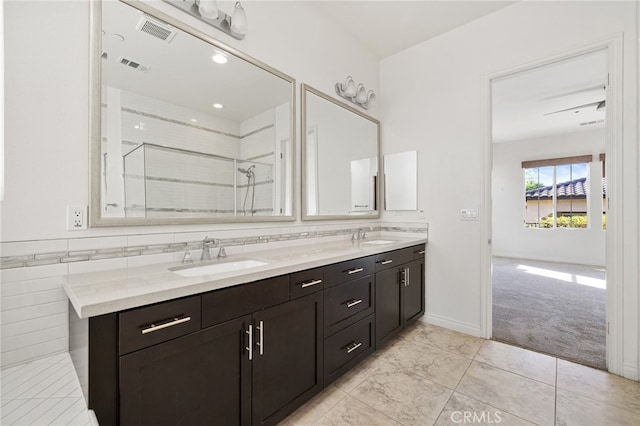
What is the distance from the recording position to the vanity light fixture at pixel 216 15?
63.1 inches

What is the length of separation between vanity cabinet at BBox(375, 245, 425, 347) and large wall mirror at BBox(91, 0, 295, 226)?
92cm

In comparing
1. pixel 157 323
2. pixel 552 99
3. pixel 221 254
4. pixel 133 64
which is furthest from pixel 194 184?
pixel 552 99

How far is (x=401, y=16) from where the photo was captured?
2.56 meters

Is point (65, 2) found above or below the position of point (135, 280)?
above

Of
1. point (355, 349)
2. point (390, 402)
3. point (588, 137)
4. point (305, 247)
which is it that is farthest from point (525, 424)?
point (588, 137)

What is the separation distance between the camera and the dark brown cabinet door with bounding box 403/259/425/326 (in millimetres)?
2545

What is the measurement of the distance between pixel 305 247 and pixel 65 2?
1.91 m

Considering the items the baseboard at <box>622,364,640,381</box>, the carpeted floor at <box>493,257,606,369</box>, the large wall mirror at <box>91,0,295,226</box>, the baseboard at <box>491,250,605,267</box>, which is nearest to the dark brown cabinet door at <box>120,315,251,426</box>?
the large wall mirror at <box>91,0,295,226</box>

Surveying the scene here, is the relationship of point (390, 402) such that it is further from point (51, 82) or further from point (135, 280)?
point (51, 82)

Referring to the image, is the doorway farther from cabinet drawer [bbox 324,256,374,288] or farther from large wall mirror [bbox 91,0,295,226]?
large wall mirror [bbox 91,0,295,226]

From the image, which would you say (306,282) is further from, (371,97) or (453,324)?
(371,97)

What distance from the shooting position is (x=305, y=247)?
226 cm

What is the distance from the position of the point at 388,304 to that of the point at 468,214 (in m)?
1.19

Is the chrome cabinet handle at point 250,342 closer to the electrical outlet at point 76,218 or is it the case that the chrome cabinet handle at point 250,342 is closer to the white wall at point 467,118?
the electrical outlet at point 76,218
